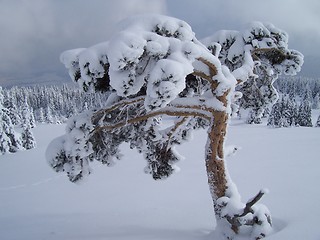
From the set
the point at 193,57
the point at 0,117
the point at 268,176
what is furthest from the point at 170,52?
the point at 0,117

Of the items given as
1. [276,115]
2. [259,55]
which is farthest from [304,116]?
[259,55]

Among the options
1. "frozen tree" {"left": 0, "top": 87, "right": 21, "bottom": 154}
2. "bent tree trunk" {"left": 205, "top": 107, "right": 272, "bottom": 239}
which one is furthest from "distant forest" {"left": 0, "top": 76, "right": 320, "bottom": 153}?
"bent tree trunk" {"left": 205, "top": 107, "right": 272, "bottom": 239}

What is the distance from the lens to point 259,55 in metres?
7.99

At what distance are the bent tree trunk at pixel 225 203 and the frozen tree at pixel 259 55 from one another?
4.60ft

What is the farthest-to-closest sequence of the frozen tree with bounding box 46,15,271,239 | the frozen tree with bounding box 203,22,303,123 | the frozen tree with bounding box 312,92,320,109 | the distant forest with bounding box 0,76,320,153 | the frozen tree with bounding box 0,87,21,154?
the frozen tree with bounding box 312,92,320,109 → the distant forest with bounding box 0,76,320,153 → the frozen tree with bounding box 0,87,21,154 → the frozen tree with bounding box 203,22,303,123 → the frozen tree with bounding box 46,15,271,239

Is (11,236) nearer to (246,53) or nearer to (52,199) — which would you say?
(52,199)

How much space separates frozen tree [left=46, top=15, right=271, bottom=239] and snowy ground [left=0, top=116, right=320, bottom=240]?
1.37 m

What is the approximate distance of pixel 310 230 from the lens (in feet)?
16.6

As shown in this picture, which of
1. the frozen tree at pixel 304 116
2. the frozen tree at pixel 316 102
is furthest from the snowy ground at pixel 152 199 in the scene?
the frozen tree at pixel 316 102

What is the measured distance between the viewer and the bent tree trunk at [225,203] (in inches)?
227

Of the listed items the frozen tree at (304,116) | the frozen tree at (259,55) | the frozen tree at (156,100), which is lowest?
the frozen tree at (156,100)

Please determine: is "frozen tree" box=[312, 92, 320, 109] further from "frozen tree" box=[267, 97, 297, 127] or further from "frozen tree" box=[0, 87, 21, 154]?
"frozen tree" box=[0, 87, 21, 154]

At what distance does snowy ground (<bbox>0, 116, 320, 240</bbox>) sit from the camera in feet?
24.1

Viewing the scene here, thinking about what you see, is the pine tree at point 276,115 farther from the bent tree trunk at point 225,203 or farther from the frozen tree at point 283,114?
the bent tree trunk at point 225,203
